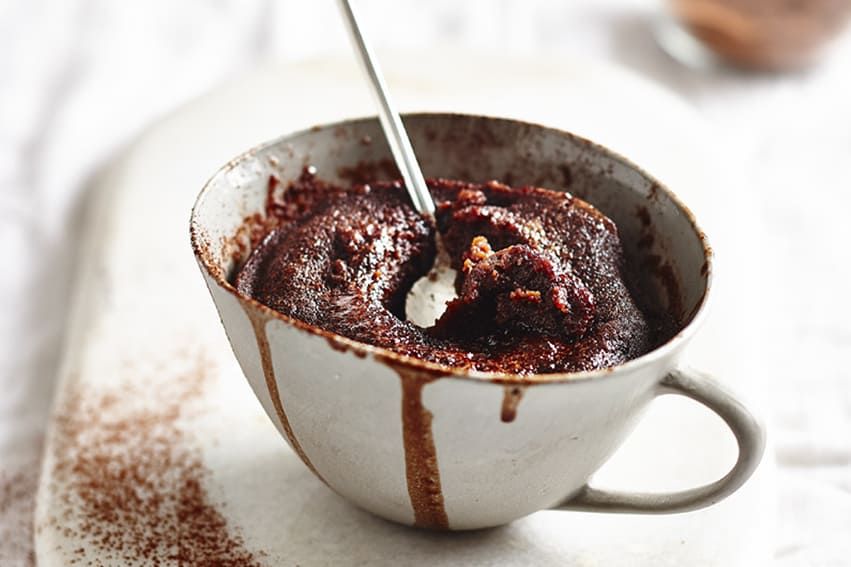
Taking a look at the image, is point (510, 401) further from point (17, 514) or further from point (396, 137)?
point (17, 514)

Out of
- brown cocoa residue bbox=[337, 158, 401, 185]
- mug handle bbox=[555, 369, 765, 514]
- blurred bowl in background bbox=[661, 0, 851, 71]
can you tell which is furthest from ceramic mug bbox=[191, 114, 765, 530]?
blurred bowl in background bbox=[661, 0, 851, 71]

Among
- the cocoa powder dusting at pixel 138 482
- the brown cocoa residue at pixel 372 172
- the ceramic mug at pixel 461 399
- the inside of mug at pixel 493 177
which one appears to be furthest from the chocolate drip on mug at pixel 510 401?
the brown cocoa residue at pixel 372 172

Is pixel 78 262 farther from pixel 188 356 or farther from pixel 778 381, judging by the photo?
pixel 778 381

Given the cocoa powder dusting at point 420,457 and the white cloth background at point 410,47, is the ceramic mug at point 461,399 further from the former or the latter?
the white cloth background at point 410,47

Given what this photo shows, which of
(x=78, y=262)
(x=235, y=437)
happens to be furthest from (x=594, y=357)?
(x=78, y=262)

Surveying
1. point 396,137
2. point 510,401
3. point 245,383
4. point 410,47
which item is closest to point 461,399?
point 510,401

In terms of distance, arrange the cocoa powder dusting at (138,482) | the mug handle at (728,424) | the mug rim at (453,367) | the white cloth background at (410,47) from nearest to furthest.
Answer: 1. the mug rim at (453,367)
2. the mug handle at (728,424)
3. the cocoa powder dusting at (138,482)
4. the white cloth background at (410,47)
